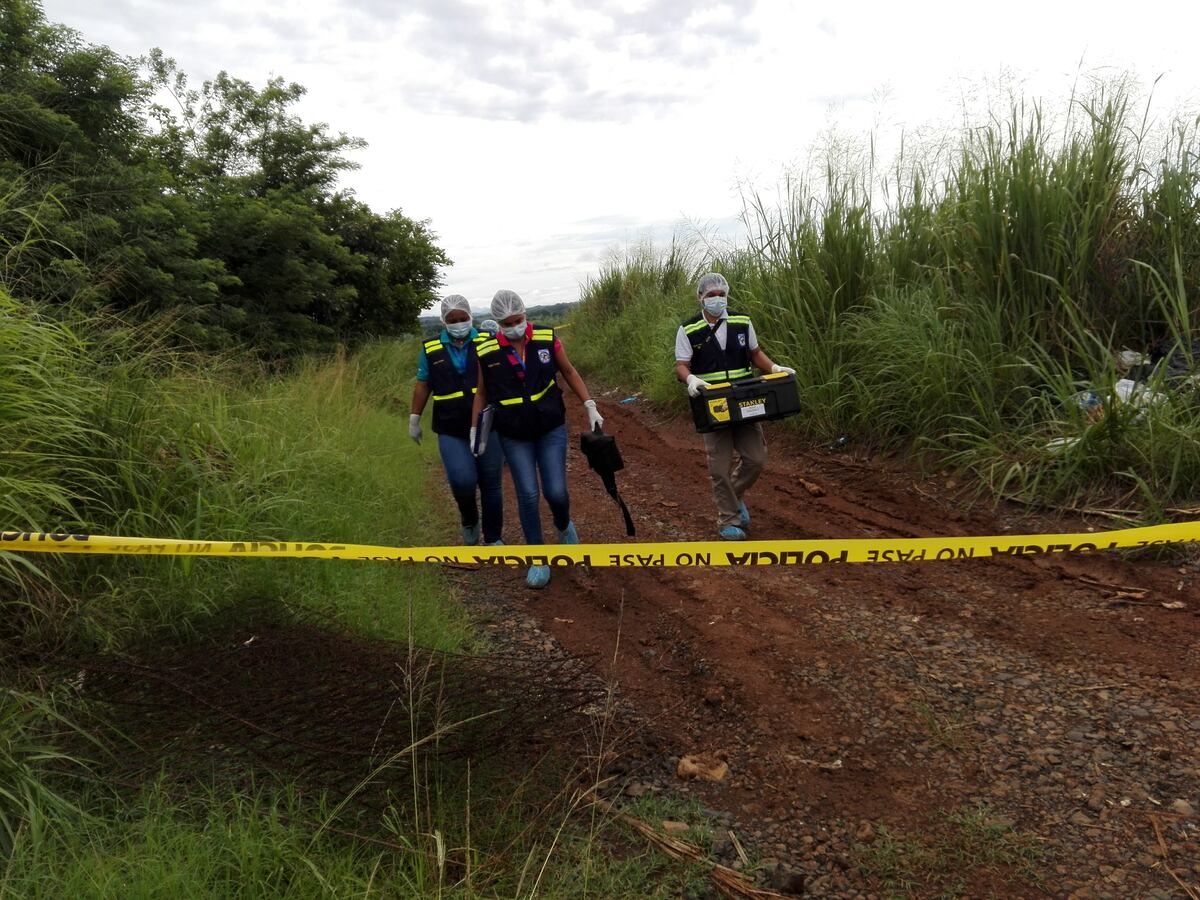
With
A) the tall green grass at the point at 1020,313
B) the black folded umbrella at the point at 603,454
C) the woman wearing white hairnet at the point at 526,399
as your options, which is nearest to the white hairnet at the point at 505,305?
the woman wearing white hairnet at the point at 526,399

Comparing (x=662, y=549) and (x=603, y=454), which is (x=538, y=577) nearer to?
(x=603, y=454)

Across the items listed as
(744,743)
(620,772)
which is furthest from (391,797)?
(744,743)

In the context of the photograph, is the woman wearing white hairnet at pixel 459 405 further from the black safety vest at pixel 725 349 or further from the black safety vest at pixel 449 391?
the black safety vest at pixel 725 349

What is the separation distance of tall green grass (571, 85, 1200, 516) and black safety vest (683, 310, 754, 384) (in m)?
1.47

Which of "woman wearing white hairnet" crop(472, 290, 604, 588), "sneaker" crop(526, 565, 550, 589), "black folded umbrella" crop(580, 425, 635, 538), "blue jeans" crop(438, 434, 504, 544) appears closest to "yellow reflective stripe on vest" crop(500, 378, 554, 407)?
"woman wearing white hairnet" crop(472, 290, 604, 588)

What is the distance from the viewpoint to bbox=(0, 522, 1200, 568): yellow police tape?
9.11ft

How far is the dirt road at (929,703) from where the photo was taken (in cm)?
214

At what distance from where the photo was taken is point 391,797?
228 cm

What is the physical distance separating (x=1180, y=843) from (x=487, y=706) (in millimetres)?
2143

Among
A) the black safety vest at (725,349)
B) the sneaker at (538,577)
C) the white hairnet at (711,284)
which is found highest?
the white hairnet at (711,284)

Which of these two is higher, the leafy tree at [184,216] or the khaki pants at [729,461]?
the leafy tree at [184,216]

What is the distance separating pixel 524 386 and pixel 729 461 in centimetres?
152

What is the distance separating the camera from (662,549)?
3152 millimetres

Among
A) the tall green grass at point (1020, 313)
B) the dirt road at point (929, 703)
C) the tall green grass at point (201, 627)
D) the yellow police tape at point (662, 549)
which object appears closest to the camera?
the tall green grass at point (201, 627)
